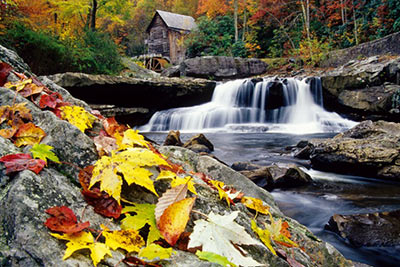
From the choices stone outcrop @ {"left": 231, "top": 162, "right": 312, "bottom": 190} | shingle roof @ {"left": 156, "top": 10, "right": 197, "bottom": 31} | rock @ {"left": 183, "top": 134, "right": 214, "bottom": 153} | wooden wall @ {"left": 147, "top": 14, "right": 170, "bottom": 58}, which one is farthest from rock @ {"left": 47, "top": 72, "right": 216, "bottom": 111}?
wooden wall @ {"left": 147, "top": 14, "right": 170, "bottom": 58}

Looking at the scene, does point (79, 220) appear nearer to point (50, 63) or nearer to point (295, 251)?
point (295, 251)

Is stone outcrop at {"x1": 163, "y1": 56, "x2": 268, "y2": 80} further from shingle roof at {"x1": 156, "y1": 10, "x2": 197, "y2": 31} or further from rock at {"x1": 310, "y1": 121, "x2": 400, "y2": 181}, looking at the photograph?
shingle roof at {"x1": 156, "y1": 10, "x2": 197, "y2": 31}

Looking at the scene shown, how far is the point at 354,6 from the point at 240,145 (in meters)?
15.5

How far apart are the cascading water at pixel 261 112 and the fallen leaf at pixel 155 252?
39.3 ft

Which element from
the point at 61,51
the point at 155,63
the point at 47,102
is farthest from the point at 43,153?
the point at 155,63

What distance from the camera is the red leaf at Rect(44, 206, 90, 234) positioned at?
0.69m

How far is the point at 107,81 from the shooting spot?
1041 cm

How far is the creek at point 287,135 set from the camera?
4.11 m

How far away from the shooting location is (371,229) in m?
3.21

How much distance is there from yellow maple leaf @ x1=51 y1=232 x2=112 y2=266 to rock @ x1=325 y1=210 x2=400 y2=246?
134 inches

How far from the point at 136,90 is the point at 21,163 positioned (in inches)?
459

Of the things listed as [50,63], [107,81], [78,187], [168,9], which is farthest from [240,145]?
[168,9]

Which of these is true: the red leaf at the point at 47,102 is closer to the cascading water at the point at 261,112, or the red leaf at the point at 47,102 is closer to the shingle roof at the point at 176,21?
the cascading water at the point at 261,112

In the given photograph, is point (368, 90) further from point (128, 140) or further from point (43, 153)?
point (43, 153)
